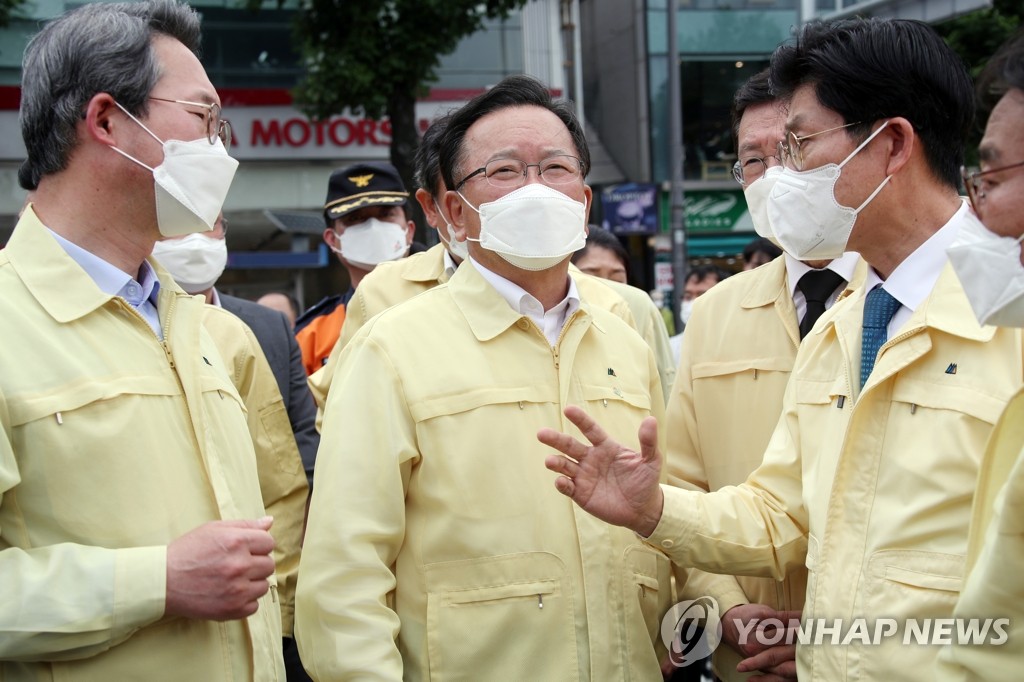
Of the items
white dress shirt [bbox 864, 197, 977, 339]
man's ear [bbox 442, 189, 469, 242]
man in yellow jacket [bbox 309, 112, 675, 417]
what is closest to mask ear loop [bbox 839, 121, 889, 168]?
white dress shirt [bbox 864, 197, 977, 339]

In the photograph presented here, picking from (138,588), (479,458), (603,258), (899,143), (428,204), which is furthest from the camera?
(603,258)

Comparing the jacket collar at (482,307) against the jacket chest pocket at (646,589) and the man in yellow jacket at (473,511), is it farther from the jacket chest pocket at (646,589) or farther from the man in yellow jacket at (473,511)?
the jacket chest pocket at (646,589)

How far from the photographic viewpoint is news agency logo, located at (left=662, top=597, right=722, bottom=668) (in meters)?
2.89

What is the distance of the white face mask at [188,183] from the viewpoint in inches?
97.3

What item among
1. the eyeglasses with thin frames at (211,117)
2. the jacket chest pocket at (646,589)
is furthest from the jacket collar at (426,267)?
the jacket chest pocket at (646,589)

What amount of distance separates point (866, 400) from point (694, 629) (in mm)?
980

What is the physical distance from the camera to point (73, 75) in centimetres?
241

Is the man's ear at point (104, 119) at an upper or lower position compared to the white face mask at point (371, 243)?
upper

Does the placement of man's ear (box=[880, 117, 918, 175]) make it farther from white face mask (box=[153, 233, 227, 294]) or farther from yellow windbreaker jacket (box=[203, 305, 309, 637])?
white face mask (box=[153, 233, 227, 294])

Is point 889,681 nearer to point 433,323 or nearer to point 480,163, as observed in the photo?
point 433,323

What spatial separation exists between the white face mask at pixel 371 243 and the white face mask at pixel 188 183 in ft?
8.27

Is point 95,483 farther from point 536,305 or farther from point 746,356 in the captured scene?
point 746,356

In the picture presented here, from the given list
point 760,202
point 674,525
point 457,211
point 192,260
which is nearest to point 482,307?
point 457,211

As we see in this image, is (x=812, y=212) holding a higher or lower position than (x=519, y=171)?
lower
